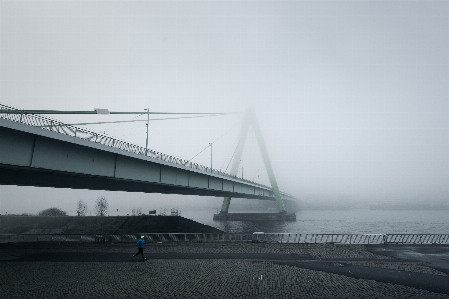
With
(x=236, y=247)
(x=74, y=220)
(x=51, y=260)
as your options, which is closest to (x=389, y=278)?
(x=236, y=247)

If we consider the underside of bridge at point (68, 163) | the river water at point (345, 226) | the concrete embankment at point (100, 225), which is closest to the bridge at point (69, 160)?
the underside of bridge at point (68, 163)

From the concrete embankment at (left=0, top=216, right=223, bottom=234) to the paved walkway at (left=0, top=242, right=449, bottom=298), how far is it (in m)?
26.3

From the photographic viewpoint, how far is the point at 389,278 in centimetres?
1374

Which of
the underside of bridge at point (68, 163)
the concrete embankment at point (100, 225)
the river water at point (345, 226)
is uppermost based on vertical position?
the underside of bridge at point (68, 163)

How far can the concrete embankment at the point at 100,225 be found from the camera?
48.2 metres

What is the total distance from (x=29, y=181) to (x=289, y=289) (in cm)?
2624

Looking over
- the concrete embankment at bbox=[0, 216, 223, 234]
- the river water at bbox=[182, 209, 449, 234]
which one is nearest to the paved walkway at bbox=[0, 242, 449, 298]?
the concrete embankment at bbox=[0, 216, 223, 234]

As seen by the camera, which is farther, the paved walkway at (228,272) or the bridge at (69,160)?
the bridge at (69,160)

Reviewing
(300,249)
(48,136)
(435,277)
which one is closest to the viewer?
(435,277)

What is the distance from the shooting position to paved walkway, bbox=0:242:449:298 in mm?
11672

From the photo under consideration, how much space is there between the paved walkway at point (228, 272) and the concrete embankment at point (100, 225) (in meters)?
26.3

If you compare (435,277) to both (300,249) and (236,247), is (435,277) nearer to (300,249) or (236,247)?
(300,249)

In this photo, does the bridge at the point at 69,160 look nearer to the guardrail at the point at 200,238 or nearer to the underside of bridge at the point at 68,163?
the underside of bridge at the point at 68,163

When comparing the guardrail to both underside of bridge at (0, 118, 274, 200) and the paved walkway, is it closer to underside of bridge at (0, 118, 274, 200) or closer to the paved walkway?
the paved walkway
